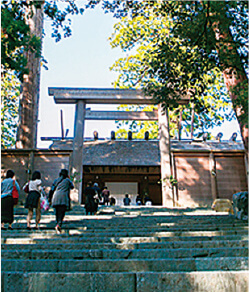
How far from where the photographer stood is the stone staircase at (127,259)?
2.59 meters

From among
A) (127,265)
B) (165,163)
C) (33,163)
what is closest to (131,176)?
(165,163)

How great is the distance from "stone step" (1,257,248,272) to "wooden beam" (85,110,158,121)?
11.2 metres

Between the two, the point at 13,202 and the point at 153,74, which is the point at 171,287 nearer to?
the point at 13,202

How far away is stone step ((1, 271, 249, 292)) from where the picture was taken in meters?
2.57

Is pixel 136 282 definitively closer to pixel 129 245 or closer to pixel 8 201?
pixel 129 245

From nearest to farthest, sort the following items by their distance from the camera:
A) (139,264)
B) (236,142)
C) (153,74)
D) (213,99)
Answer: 1. (139,264)
2. (153,74)
3. (236,142)
4. (213,99)

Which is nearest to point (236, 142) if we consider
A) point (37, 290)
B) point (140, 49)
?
point (140, 49)

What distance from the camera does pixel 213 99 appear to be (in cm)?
2000

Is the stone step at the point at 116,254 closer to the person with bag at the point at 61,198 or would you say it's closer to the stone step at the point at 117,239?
the stone step at the point at 117,239

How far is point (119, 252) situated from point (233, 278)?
1.59 m

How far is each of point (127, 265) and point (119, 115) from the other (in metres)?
11.7

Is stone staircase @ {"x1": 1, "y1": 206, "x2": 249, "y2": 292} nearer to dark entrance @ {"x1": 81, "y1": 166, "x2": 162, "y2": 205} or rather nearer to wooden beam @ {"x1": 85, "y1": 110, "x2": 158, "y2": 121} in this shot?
wooden beam @ {"x1": 85, "y1": 110, "x2": 158, "y2": 121}

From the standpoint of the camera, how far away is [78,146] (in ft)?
43.1

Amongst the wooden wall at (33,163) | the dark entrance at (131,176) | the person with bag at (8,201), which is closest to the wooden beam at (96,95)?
the wooden wall at (33,163)
